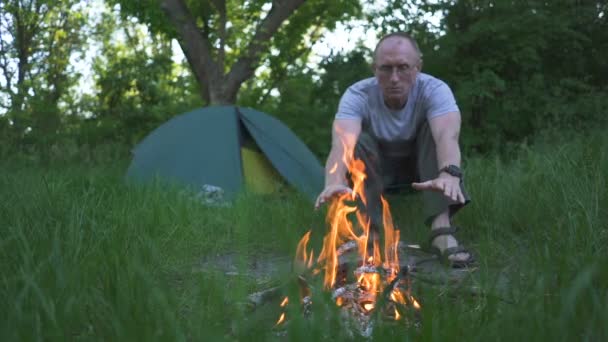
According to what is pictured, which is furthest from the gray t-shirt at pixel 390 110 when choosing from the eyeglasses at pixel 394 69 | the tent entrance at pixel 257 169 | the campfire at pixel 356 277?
the tent entrance at pixel 257 169

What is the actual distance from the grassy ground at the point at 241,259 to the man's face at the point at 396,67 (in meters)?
0.82

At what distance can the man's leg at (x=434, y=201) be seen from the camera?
10.00ft

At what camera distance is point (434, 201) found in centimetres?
308

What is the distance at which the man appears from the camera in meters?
3.04

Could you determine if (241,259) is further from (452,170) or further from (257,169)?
(257,169)

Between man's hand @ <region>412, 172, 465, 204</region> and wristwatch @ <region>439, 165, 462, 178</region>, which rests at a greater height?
wristwatch @ <region>439, 165, 462, 178</region>

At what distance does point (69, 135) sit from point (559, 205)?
869 cm

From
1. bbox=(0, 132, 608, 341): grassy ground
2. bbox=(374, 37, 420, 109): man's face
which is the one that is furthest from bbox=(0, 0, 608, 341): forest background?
bbox=(374, 37, 420, 109): man's face

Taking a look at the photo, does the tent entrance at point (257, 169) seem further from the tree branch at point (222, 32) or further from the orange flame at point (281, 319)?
the orange flame at point (281, 319)

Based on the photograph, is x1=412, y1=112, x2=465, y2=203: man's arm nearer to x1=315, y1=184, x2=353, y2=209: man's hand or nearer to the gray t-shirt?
the gray t-shirt

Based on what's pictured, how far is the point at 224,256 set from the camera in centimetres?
340

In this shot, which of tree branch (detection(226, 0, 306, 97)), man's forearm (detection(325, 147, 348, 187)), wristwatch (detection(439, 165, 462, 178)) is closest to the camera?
wristwatch (detection(439, 165, 462, 178))

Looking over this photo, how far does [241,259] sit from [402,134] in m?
2.00

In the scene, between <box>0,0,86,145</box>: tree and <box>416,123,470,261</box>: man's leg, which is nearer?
<box>416,123,470,261</box>: man's leg
